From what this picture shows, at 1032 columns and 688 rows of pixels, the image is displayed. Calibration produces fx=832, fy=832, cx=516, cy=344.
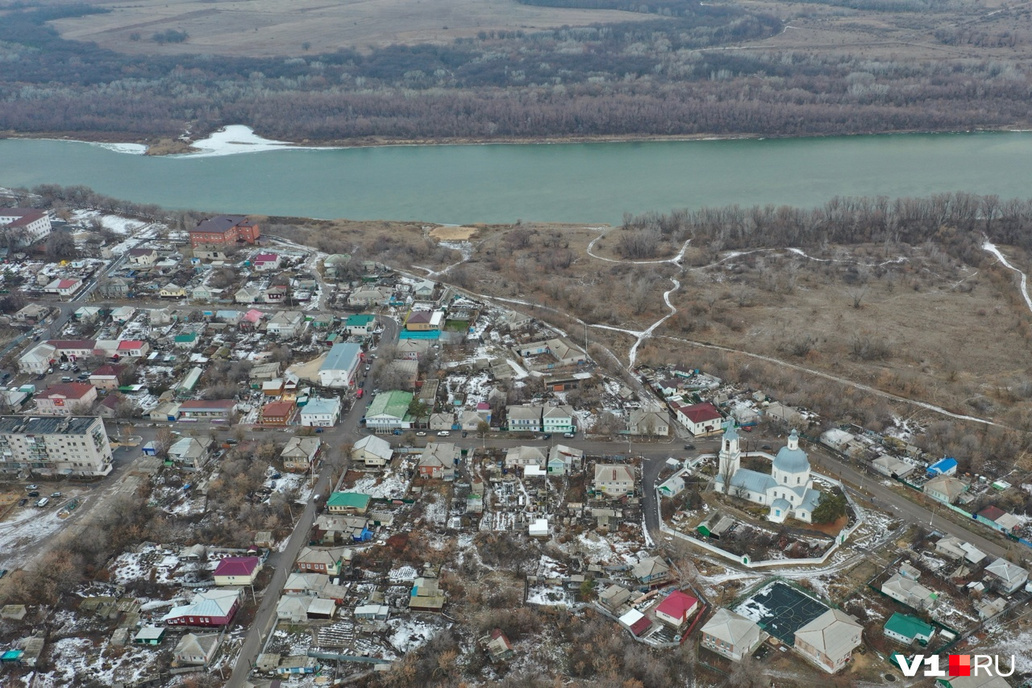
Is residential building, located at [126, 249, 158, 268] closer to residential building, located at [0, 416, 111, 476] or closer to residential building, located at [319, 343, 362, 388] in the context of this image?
residential building, located at [319, 343, 362, 388]

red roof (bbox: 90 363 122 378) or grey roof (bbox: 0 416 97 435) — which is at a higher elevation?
grey roof (bbox: 0 416 97 435)

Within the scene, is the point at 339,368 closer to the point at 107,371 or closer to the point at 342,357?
the point at 342,357

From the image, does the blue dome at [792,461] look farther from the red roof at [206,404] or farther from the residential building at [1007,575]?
the red roof at [206,404]

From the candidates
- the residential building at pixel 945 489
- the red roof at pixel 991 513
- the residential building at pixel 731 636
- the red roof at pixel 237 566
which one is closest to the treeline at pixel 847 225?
the residential building at pixel 945 489

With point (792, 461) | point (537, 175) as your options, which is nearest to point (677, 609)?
point (792, 461)

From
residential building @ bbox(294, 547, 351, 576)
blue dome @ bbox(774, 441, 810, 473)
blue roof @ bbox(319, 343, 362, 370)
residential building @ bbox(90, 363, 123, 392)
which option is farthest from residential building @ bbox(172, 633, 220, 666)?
blue dome @ bbox(774, 441, 810, 473)
